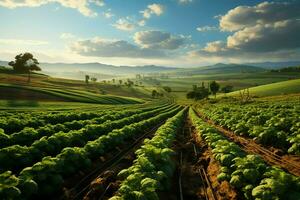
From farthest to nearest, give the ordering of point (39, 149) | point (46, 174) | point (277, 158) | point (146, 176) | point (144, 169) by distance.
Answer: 1. point (277, 158)
2. point (39, 149)
3. point (46, 174)
4. point (144, 169)
5. point (146, 176)

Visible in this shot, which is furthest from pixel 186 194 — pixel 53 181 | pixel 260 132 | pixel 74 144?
pixel 260 132

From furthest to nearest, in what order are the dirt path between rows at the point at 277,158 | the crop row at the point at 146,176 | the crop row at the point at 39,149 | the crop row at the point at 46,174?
the dirt path between rows at the point at 277,158
the crop row at the point at 39,149
the crop row at the point at 46,174
the crop row at the point at 146,176

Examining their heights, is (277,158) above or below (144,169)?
below

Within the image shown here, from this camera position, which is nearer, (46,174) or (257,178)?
(257,178)

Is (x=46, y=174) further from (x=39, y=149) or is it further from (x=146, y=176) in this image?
(x=39, y=149)

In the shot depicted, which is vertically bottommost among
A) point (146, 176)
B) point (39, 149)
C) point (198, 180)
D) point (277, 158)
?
point (198, 180)

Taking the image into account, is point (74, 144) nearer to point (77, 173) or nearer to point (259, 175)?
point (77, 173)

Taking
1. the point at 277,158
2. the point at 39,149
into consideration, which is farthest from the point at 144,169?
the point at 277,158

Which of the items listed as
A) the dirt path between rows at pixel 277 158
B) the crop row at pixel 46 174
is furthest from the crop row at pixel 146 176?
the dirt path between rows at pixel 277 158

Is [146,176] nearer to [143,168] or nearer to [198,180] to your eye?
[143,168]

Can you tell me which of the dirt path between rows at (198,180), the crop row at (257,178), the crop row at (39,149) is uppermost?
the crop row at (257,178)

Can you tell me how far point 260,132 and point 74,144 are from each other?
1614cm

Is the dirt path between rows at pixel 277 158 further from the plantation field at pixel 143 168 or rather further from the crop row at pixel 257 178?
the crop row at pixel 257 178

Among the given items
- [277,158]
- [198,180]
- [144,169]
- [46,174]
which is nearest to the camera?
[144,169]
